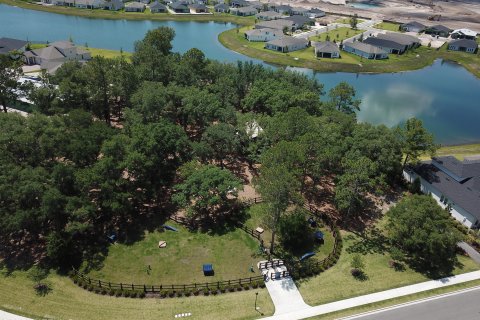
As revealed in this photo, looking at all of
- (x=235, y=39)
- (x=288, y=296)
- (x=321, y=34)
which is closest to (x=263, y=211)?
(x=288, y=296)

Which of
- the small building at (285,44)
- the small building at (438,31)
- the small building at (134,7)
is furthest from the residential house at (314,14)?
the small building at (134,7)

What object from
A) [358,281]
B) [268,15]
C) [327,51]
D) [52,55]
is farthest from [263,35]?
[358,281]

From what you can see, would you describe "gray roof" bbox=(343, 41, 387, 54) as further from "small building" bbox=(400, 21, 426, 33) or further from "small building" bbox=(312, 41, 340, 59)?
"small building" bbox=(400, 21, 426, 33)

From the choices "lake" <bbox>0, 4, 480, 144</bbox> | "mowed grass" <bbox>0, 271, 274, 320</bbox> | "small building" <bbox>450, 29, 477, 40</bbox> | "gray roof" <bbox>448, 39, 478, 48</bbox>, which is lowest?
"mowed grass" <bbox>0, 271, 274, 320</bbox>

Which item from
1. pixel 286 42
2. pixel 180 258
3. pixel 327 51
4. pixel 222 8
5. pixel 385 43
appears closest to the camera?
pixel 180 258

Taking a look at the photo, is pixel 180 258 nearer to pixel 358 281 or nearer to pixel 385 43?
pixel 358 281

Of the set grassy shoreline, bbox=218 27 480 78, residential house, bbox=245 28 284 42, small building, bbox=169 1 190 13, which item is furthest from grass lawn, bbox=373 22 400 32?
small building, bbox=169 1 190 13

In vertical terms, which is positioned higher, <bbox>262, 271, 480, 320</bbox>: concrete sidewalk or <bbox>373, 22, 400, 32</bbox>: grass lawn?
<bbox>373, 22, 400, 32</bbox>: grass lawn
